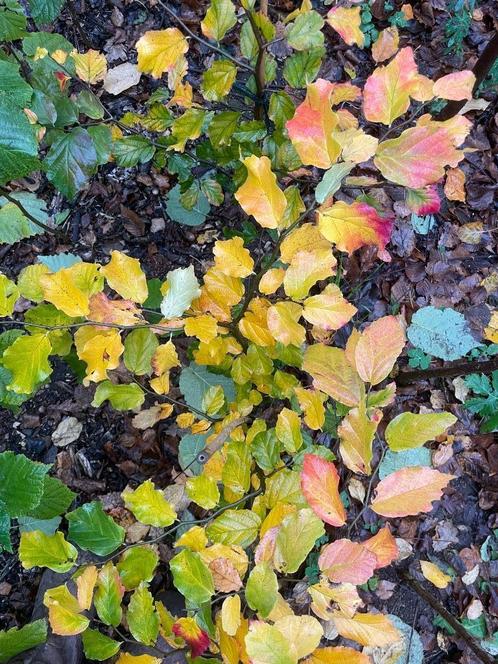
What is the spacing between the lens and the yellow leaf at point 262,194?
92 cm

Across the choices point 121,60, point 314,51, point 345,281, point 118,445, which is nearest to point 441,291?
point 345,281

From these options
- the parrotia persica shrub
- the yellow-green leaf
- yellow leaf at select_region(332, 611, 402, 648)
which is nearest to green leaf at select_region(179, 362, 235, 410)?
the parrotia persica shrub

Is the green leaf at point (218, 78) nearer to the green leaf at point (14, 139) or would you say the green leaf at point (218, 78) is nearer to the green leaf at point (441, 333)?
the green leaf at point (14, 139)

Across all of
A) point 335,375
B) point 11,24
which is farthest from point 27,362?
point 11,24

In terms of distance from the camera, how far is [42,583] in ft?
5.90

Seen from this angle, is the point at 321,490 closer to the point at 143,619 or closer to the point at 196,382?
the point at 143,619

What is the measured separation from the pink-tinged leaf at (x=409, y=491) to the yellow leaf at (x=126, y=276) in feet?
1.93

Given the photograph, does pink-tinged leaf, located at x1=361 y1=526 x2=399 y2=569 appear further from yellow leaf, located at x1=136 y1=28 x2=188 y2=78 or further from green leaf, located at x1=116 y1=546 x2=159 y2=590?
yellow leaf, located at x1=136 y1=28 x2=188 y2=78

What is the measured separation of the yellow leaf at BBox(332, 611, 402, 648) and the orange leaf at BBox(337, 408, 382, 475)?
0.24 meters

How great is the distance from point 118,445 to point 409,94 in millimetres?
1565

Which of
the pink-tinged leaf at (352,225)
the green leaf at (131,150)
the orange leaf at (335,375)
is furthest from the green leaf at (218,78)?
the orange leaf at (335,375)

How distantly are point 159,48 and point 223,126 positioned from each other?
259 mm

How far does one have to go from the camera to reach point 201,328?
1.13 m

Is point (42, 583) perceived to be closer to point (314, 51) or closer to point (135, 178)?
point (135, 178)
